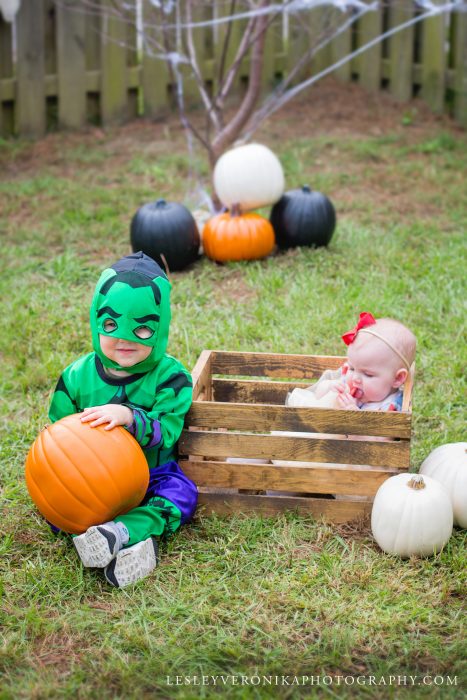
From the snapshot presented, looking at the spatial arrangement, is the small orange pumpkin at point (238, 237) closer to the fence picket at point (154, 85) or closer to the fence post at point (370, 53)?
the fence picket at point (154, 85)

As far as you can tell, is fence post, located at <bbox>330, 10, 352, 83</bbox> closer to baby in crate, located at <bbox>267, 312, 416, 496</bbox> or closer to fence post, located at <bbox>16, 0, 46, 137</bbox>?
fence post, located at <bbox>16, 0, 46, 137</bbox>

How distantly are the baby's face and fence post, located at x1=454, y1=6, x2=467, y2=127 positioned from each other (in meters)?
6.41

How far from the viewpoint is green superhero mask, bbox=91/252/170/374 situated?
3180mm

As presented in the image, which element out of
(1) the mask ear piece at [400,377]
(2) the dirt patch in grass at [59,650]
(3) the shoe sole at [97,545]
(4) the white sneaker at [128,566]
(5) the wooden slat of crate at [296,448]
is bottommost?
(2) the dirt patch in grass at [59,650]

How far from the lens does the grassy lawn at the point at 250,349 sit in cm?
266

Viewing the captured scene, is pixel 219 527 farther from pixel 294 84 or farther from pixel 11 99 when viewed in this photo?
pixel 294 84

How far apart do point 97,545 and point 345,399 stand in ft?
3.79

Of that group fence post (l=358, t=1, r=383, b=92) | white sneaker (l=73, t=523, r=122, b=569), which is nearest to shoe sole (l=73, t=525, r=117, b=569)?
white sneaker (l=73, t=523, r=122, b=569)

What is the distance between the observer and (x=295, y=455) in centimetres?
338

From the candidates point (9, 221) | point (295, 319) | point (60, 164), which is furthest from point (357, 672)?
point (60, 164)

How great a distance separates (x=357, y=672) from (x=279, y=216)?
4.04 m

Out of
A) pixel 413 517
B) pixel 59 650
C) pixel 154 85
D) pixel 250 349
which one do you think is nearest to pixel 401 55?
pixel 154 85

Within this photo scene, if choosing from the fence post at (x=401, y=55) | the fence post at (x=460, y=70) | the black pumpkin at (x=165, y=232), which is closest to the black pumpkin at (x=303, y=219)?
the black pumpkin at (x=165, y=232)

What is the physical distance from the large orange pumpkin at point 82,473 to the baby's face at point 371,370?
3.14 feet
